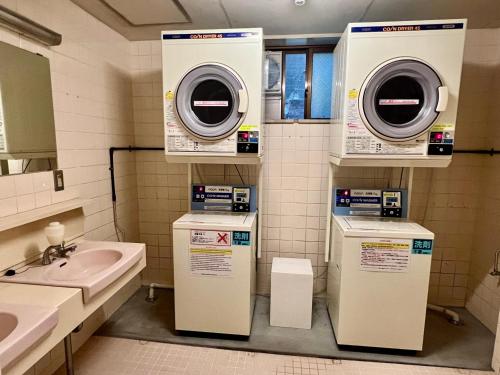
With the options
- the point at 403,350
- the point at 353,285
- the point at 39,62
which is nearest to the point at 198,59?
the point at 39,62

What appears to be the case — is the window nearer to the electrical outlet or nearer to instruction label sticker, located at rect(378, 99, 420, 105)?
instruction label sticker, located at rect(378, 99, 420, 105)

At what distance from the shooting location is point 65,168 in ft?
6.56

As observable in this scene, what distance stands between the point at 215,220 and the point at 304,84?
5.21ft

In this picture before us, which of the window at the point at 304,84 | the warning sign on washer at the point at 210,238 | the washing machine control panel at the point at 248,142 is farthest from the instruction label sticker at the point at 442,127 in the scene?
the warning sign on washer at the point at 210,238

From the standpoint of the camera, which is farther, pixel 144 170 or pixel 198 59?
pixel 144 170

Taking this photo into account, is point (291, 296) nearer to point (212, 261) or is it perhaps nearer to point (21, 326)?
point (212, 261)

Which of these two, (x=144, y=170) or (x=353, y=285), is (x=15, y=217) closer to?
(x=144, y=170)

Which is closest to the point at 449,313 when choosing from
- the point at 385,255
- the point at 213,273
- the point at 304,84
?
the point at 385,255

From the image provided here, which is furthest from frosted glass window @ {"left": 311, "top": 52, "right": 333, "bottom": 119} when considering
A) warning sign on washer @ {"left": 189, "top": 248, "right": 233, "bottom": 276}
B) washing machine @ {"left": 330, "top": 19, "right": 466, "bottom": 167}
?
warning sign on washer @ {"left": 189, "top": 248, "right": 233, "bottom": 276}

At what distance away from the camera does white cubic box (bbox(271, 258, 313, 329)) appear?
2.32 m

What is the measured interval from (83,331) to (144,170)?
4.85ft

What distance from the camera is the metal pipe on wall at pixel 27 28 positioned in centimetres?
151

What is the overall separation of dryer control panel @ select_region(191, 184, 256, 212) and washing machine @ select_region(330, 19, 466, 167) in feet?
2.86

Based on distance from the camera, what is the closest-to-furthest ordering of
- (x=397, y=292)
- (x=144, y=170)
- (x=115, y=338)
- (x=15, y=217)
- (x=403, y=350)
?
1. (x=15, y=217)
2. (x=397, y=292)
3. (x=403, y=350)
4. (x=115, y=338)
5. (x=144, y=170)
